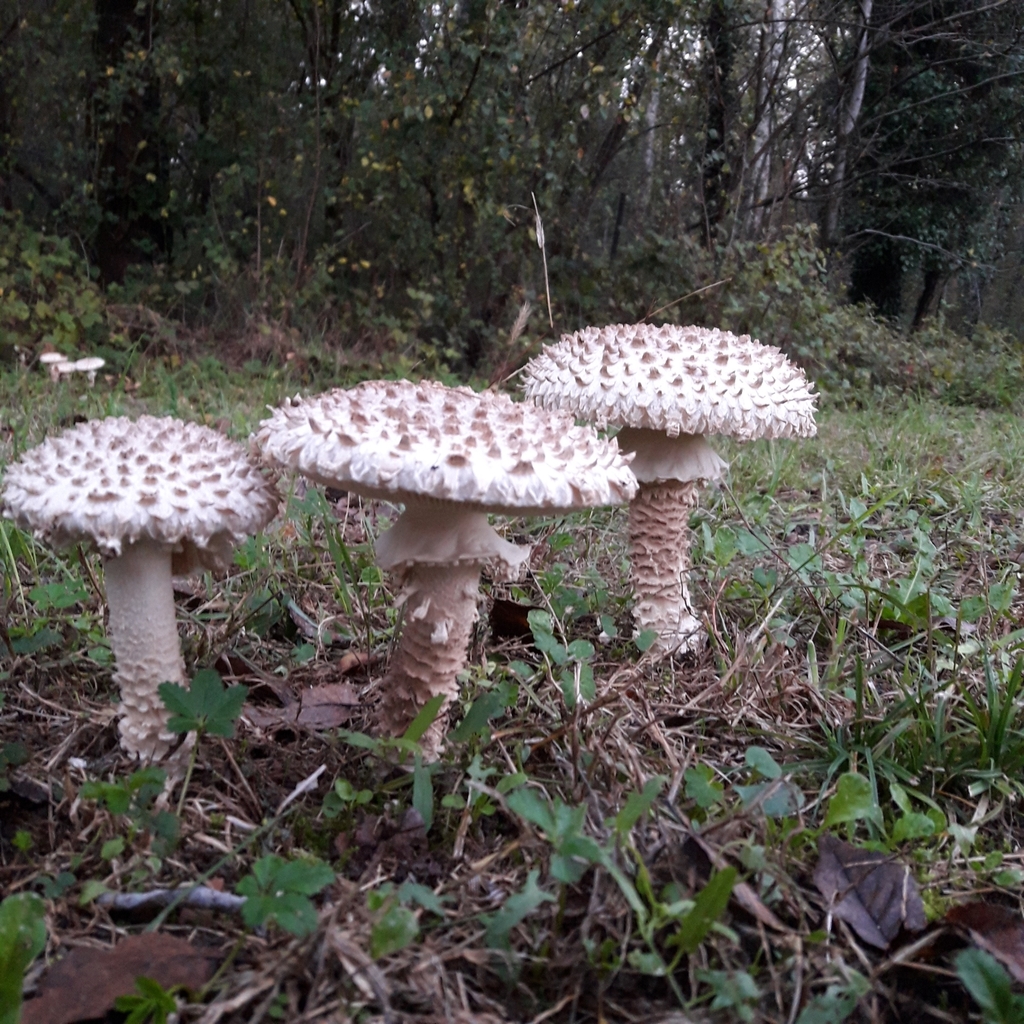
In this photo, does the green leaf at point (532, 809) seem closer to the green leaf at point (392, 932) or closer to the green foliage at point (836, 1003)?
the green leaf at point (392, 932)

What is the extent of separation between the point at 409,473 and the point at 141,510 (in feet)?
1.96

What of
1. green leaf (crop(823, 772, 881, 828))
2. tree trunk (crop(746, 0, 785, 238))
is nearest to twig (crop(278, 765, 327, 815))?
green leaf (crop(823, 772, 881, 828))

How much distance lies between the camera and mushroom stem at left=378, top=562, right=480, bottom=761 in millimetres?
2188

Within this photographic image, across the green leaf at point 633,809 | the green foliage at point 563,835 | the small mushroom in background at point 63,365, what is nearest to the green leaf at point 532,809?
the green foliage at point 563,835

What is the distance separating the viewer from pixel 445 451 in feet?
5.55

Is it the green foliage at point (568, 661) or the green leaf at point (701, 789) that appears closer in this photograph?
the green leaf at point (701, 789)

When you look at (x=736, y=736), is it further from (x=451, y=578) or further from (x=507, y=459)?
(x=507, y=459)

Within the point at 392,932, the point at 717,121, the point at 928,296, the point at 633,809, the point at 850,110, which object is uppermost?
the point at 850,110

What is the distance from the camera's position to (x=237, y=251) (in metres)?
11.2

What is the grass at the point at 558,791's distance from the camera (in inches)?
61.4

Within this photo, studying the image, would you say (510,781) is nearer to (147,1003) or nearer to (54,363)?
(147,1003)

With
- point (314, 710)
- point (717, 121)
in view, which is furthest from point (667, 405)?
point (717, 121)

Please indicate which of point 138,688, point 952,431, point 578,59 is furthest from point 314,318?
point 138,688

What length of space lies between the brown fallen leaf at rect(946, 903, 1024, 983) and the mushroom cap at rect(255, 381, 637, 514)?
1.17 metres
